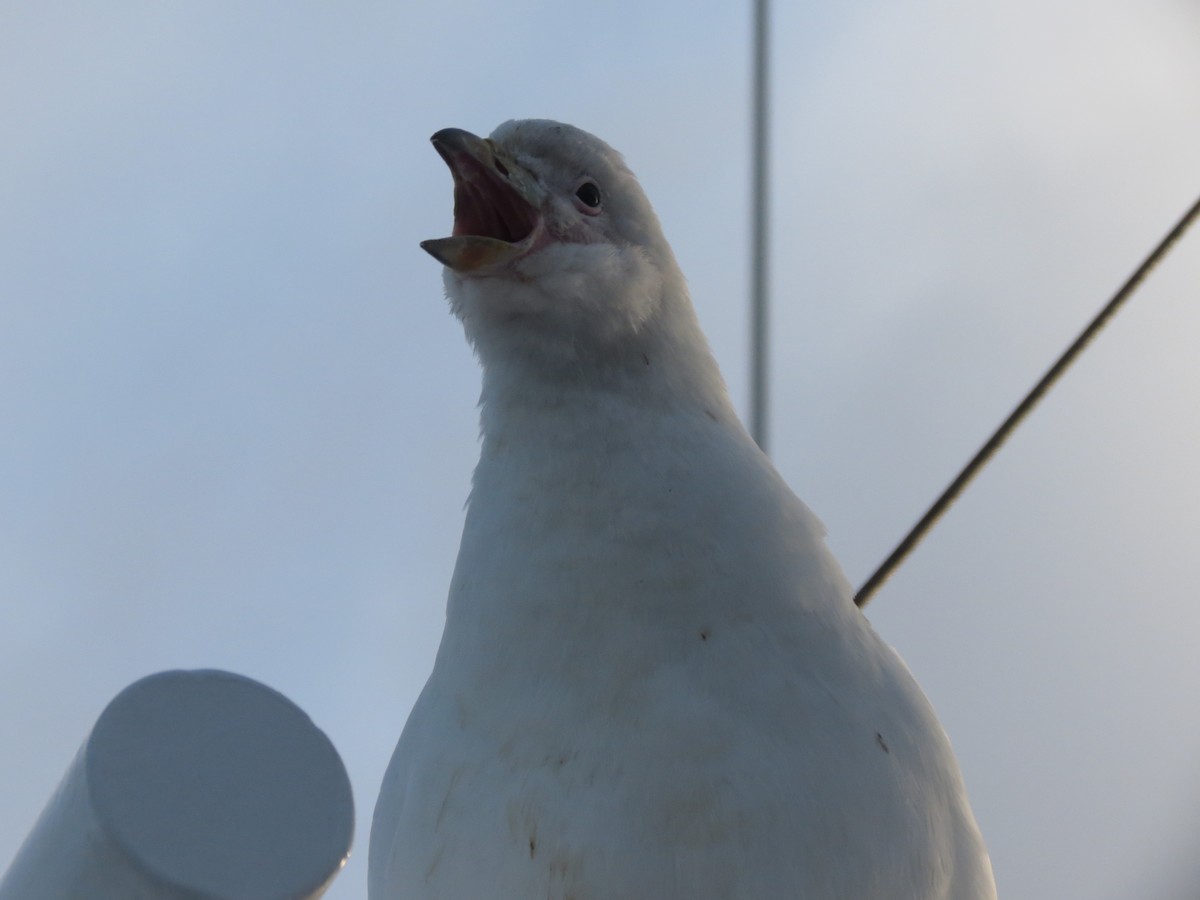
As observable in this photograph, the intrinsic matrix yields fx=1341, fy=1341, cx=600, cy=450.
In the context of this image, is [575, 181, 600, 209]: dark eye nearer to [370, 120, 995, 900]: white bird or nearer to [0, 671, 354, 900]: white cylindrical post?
[370, 120, 995, 900]: white bird

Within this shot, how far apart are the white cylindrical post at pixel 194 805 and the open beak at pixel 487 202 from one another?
49 centimetres

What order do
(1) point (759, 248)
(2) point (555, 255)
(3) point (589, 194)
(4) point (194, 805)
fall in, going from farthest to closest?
(1) point (759, 248) → (3) point (589, 194) → (2) point (555, 255) → (4) point (194, 805)

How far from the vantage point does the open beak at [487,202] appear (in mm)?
1271

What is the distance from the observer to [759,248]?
3.14 metres

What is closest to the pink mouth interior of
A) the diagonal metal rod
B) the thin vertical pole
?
the diagonal metal rod

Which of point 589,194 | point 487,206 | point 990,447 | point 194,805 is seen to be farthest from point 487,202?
point 194,805

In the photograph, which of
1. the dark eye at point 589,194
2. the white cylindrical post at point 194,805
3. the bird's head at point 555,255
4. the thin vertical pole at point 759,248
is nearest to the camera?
the white cylindrical post at point 194,805

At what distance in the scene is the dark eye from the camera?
1.41m

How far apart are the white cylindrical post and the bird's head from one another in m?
0.45

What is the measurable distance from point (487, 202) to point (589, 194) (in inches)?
4.4

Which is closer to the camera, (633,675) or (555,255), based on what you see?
(633,675)

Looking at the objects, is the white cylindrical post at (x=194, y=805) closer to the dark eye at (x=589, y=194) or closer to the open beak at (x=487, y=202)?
the open beak at (x=487, y=202)

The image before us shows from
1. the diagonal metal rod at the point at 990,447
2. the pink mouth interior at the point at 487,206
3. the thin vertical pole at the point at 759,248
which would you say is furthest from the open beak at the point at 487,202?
the thin vertical pole at the point at 759,248

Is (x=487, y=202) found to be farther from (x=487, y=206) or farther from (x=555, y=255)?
(x=555, y=255)
